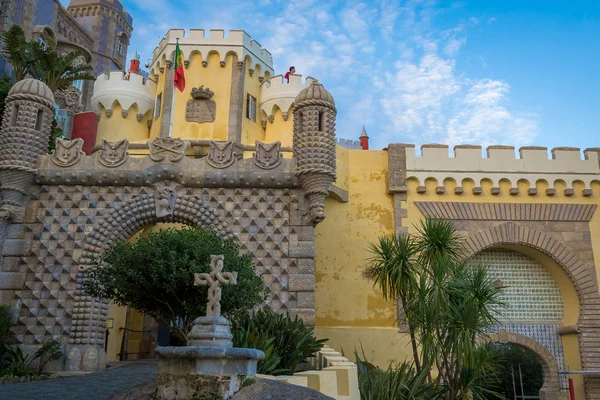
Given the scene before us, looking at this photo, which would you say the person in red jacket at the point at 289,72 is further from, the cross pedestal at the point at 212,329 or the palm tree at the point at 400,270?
the cross pedestal at the point at 212,329

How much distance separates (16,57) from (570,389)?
22773mm

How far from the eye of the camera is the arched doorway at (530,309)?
59.5 feet

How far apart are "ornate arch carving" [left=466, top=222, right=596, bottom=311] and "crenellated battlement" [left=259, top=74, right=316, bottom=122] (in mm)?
9192

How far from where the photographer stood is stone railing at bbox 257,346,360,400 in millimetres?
7138

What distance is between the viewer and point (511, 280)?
1898cm

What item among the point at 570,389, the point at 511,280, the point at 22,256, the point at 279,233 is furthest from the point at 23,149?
the point at 570,389

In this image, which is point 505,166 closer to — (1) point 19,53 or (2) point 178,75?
(2) point 178,75

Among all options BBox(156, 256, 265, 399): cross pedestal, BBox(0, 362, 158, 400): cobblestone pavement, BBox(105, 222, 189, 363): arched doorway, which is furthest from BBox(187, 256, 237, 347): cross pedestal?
BBox(105, 222, 189, 363): arched doorway

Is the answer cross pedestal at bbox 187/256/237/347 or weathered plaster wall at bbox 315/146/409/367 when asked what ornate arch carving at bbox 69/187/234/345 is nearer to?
weathered plaster wall at bbox 315/146/409/367

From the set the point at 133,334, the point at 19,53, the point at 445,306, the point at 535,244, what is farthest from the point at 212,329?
the point at 19,53

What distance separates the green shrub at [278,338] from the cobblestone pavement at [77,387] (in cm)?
224

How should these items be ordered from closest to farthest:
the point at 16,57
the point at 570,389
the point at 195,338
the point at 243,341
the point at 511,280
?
1. the point at 195,338
2. the point at 243,341
3. the point at 570,389
4. the point at 511,280
5. the point at 16,57

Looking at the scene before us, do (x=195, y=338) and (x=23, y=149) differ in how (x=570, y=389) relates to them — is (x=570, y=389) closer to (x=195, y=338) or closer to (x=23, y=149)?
(x=195, y=338)

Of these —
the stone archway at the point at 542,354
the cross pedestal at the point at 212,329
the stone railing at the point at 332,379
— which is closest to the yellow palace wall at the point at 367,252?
the stone archway at the point at 542,354
